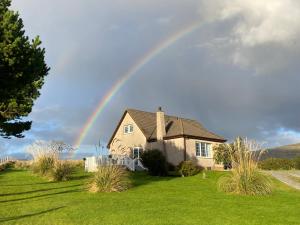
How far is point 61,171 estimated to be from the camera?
2144 cm

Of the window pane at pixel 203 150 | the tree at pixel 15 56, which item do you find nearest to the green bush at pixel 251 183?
the tree at pixel 15 56

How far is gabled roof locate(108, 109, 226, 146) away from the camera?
36.4m

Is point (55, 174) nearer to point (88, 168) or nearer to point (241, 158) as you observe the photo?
point (88, 168)

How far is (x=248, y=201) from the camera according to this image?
13.6 meters

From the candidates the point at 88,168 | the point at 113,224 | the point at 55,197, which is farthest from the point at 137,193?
the point at 88,168

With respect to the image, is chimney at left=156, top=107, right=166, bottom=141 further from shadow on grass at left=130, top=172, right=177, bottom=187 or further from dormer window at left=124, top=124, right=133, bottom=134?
shadow on grass at left=130, top=172, right=177, bottom=187

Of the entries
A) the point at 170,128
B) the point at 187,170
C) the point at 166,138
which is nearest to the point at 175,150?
the point at 166,138

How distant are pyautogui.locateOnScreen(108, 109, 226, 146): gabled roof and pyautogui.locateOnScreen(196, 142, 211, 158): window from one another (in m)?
0.62

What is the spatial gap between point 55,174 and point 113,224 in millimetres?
12299

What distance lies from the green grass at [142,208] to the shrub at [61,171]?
386 cm

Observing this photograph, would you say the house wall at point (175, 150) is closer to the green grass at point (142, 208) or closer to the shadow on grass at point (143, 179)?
the shadow on grass at point (143, 179)

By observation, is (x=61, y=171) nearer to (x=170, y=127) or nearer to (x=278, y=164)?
(x=170, y=127)

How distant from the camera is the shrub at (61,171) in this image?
21312 mm

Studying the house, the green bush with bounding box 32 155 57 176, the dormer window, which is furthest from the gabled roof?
the green bush with bounding box 32 155 57 176
